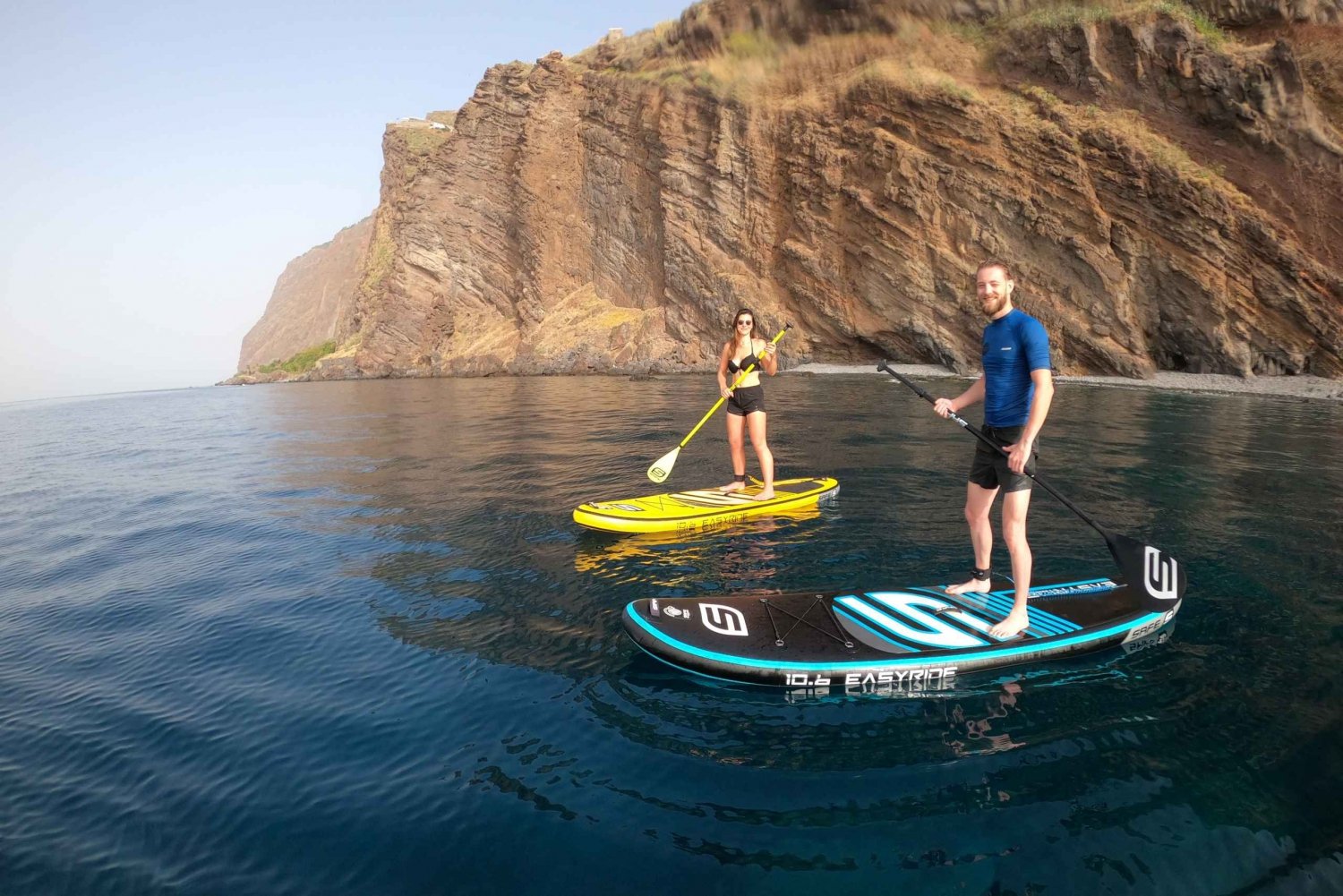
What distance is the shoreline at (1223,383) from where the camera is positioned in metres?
26.2

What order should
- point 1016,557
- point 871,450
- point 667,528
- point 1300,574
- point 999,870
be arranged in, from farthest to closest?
point 871,450 → point 667,528 → point 1300,574 → point 1016,557 → point 999,870

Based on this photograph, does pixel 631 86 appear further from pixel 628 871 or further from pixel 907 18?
pixel 628 871

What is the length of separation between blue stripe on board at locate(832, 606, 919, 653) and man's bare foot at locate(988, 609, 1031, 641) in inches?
28.4

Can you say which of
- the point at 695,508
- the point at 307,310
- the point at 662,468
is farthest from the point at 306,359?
the point at 695,508

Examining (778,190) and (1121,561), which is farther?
(778,190)

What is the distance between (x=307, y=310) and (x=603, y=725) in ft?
569

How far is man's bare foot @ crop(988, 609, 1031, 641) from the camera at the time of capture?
5109 millimetres

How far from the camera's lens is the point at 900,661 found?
4762 mm

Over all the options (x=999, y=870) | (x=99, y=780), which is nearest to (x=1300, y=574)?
(x=999, y=870)

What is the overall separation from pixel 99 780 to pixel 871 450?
1248 centimetres

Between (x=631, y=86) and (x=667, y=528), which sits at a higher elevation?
(x=631, y=86)

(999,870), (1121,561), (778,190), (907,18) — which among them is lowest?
(999,870)

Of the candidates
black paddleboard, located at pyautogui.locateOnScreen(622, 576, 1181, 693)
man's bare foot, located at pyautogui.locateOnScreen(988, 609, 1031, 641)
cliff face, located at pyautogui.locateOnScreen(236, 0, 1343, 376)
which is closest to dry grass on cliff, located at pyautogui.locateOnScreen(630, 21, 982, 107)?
cliff face, located at pyautogui.locateOnScreen(236, 0, 1343, 376)

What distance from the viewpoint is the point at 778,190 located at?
46.8 metres
